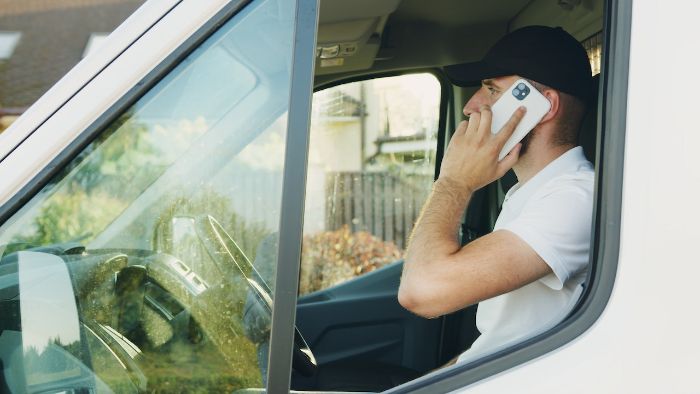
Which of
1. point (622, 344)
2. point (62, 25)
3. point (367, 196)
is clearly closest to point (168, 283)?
point (622, 344)

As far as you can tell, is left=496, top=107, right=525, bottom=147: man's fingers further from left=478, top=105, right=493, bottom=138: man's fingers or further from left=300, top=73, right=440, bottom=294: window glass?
left=300, top=73, right=440, bottom=294: window glass

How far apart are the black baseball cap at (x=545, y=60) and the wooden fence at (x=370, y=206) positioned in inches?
160

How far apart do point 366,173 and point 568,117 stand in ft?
16.7

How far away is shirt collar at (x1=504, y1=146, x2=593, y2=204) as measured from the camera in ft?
6.31

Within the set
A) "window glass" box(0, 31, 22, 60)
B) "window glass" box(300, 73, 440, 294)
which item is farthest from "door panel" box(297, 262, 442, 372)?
"window glass" box(0, 31, 22, 60)

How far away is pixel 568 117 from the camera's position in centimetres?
201

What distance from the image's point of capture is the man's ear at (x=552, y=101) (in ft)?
6.46

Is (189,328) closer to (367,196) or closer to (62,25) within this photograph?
(367,196)

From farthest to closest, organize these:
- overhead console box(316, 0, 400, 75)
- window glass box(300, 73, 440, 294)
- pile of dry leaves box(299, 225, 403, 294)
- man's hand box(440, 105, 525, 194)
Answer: pile of dry leaves box(299, 225, 403, 294), window glass box(300, 73, 440, 294), overhead console box(316, 0, 400, 75), man's hand box(440, 105, 525, 194)

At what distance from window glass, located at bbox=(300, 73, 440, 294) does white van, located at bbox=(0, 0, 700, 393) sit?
1.35 meters

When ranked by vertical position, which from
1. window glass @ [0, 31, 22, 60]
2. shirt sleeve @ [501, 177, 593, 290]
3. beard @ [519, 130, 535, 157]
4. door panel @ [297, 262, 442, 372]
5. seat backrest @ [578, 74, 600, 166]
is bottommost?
door panel @ [297, 262, 442, 372]

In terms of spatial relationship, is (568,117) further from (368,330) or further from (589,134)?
(368,330)

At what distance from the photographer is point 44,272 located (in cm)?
141

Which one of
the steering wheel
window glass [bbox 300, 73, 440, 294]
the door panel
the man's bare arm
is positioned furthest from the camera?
window glass [bbox 300, 73, 440, 294]
